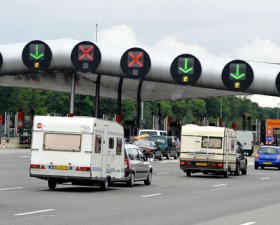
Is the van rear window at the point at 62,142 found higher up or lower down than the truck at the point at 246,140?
lower down

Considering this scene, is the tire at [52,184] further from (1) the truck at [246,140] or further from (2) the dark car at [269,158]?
(1) the truck at [246,140]

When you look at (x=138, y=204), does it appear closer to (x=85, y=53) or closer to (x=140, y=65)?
(x=140, y=65)

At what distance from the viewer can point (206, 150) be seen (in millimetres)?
40781

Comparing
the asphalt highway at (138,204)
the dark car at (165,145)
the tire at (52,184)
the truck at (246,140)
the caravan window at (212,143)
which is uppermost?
the truck at (246,140)

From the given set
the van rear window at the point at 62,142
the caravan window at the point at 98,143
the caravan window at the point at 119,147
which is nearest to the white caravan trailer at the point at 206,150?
the caravan window at the point at 119,147

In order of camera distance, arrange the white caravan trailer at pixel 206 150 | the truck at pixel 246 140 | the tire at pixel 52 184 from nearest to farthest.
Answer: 1. the tire at pixel 52 184
2. the white caravan trailer at pixel 206 150
3. the truck at pixel 246 140

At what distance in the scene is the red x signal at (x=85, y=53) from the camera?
65.7 meters

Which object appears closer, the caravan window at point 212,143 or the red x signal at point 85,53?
the caravan window at point 212,143

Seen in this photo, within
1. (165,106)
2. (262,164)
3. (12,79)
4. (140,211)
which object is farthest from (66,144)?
(165,106)

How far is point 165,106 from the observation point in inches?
7338

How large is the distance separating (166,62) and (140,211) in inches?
1838

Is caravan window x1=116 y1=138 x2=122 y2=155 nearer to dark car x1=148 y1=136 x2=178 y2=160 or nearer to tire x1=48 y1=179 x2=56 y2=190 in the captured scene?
tire x1=48 y1=179 x2=56 y2=190

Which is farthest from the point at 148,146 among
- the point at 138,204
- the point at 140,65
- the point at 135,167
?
the point at 138,204

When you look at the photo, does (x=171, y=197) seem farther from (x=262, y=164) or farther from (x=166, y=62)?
(x=166, y=62)
